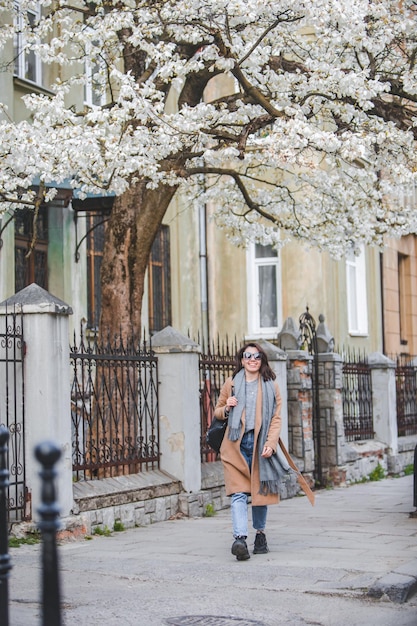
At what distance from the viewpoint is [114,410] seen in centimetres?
1194

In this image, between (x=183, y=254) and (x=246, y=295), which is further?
(x=246, y=295)

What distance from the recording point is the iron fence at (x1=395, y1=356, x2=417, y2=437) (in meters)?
21.3

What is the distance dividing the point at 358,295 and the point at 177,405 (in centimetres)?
1490

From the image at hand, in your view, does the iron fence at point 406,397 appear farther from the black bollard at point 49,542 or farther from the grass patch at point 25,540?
the black bollard at point 49,542

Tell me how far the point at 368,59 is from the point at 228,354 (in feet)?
13.7

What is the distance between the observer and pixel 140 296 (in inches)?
557

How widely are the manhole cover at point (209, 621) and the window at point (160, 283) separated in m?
14.3

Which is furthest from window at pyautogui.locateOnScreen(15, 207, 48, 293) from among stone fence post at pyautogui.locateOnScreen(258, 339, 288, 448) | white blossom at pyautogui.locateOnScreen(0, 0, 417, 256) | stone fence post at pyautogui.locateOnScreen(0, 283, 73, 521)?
stone fence post at pyautogui.locateOnScreen(0, 283, 73, 521)

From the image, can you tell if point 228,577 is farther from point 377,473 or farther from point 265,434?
point 377,473

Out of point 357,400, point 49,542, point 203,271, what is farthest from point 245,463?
point 203,271

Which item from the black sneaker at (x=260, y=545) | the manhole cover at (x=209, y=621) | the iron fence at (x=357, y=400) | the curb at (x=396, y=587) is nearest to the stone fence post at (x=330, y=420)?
the iron fence at (x=357, y=400)

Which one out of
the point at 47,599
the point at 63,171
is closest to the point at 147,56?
the point at 63,171

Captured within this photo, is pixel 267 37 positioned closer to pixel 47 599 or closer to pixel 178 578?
pixel 178 578

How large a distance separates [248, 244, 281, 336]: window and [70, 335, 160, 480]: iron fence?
11562mm
